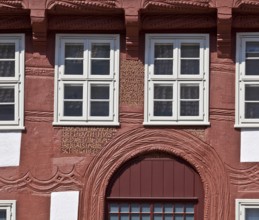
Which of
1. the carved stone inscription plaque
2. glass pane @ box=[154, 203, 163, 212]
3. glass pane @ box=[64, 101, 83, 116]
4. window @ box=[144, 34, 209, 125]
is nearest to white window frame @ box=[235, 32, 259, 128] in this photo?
window @ box=[144, 34, 209, 125]

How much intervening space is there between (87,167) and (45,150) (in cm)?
72

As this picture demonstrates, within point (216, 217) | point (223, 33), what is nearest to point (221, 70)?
point (223, 33)

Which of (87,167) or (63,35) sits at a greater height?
(63,35)

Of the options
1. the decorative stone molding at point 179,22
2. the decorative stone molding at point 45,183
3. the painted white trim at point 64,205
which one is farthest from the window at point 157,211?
the decorative stone molding at point 179,22

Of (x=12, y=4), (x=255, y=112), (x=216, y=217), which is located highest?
(x=12, y=4)

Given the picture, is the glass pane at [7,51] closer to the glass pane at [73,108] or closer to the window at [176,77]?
the glass pane at [73,108]

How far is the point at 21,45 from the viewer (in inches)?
1053

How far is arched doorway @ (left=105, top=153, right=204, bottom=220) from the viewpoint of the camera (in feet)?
85.8

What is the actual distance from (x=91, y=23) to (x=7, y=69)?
1524 mm

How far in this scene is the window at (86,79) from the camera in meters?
26.5

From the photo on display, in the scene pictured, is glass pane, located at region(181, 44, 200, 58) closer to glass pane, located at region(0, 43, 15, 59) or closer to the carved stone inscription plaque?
the carved stone inscription plaque

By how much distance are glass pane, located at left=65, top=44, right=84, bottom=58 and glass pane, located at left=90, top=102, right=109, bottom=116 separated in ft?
2.72

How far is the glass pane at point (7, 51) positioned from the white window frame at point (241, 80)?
357 cm

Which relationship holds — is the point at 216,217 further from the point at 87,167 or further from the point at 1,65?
the point at 1,65
